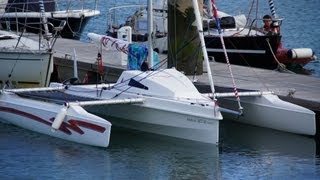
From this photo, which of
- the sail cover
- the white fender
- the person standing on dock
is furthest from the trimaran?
the sail cover

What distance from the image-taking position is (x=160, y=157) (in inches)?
864

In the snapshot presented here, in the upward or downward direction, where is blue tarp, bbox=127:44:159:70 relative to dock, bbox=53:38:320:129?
upward

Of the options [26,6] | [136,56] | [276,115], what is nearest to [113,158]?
[276,115]

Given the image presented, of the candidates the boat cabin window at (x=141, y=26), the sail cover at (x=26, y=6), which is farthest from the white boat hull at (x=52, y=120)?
the boat cabin window at (x=141, y=26)

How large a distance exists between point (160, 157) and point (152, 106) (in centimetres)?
118

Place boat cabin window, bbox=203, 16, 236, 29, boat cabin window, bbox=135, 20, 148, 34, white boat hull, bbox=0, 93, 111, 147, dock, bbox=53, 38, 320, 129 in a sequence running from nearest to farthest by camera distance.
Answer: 1. white boat hull, bbox=0, 93, 111, 147
2. dock, bbox=53, 38, 320, 129
3. boat cabin window, bbox=203, 16, 236, 29
4. boat cabin window, bbox=135, 20, 148, 34

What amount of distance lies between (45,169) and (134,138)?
3.18 meters

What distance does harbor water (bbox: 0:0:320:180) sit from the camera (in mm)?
20500

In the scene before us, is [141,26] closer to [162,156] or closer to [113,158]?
[162,156]

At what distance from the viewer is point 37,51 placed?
1070 inches

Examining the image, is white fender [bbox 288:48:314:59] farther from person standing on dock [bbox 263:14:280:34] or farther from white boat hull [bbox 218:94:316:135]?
white boat hull [bbox 218:94:316:135]

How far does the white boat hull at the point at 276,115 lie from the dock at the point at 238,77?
1.40 feet

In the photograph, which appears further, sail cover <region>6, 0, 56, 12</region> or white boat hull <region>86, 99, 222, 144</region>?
sail cover <region>6, 0, 56, 12</region>

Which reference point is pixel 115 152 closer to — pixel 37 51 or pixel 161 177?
pixel 161 177
